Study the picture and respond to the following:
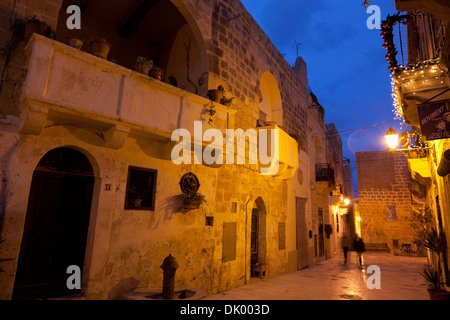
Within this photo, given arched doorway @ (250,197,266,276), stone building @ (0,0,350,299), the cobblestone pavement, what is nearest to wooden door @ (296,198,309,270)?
the cobblestone pavement

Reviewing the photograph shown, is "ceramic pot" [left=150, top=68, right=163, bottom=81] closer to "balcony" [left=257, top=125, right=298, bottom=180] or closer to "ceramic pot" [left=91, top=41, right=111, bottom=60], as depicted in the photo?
"ceramic pot" [left=91, top=41, right=111, bottom=60]

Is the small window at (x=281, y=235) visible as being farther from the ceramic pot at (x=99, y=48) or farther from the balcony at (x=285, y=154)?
the ceramic pot at (x=99, y=48)

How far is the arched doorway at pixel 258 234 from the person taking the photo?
365 inches

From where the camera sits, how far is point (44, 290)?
4.68 meters

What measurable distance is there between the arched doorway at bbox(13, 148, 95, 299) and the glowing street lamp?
8.48 m

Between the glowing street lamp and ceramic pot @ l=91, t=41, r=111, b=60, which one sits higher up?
ceramic pot @ l=91, t=41, r=111, b=60

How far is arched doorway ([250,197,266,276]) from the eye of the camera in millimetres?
9273

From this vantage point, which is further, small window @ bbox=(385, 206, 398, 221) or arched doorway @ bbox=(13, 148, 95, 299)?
small window @ bbox=(385, 206, 398, 221)

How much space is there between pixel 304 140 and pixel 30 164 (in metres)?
12.1

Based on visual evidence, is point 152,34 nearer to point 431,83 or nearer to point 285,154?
point 285,154

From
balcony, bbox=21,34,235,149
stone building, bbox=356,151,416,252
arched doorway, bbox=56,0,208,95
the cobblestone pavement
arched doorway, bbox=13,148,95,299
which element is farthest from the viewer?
stone building, bbox=356,151,416,252

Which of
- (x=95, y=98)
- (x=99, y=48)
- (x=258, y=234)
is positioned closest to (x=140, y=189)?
(x=95, y=98)

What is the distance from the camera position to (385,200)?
68.9 ft
